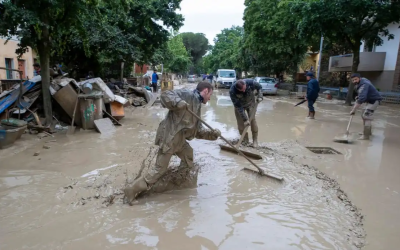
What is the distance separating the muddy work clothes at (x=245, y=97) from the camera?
5.87 m

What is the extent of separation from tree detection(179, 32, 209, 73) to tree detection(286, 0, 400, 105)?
67.7 meters

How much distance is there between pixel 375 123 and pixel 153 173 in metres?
8.64

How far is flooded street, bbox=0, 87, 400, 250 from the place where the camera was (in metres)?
2.79

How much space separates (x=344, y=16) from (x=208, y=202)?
11443 millimetres

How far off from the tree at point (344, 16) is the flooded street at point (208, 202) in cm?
761

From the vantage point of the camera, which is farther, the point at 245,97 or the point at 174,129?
the point at 245,97

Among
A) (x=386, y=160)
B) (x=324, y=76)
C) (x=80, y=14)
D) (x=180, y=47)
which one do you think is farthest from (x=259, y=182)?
(x=180, y=47)

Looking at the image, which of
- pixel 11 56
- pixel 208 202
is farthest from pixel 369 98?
pixel 11 56

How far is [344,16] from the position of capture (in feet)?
38.8

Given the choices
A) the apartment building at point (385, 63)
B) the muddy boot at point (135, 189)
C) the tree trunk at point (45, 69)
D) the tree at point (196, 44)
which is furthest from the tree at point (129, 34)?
the tree at point (196, 44)

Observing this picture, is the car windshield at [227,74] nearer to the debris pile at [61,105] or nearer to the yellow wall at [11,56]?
the yellow wall at [11,56]

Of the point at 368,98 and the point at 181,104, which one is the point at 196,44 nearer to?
the point at 368,98

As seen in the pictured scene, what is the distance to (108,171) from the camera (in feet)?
15.0

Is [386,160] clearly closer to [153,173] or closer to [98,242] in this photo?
[153,173]
